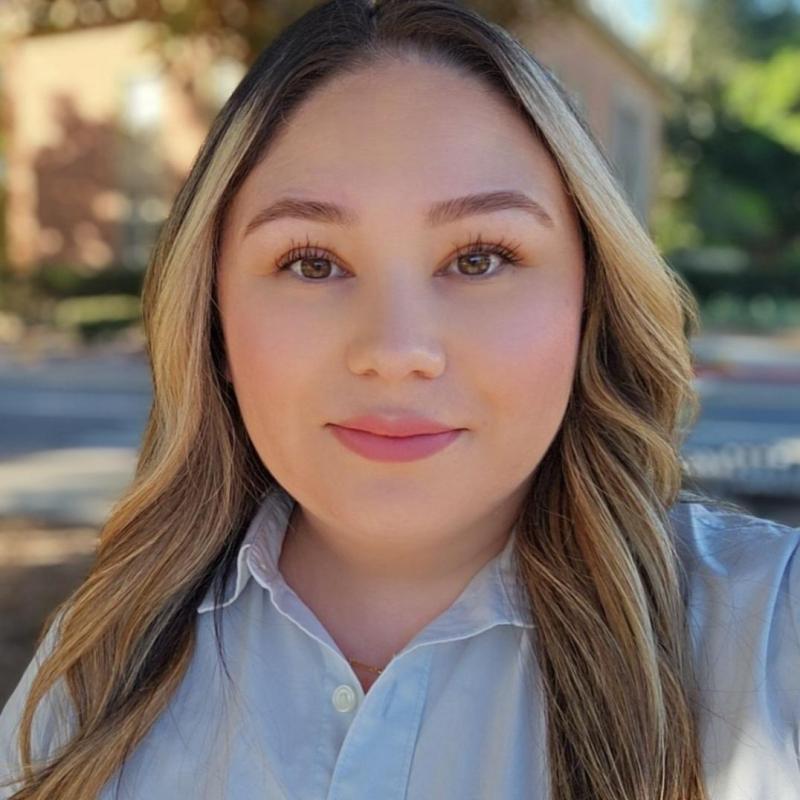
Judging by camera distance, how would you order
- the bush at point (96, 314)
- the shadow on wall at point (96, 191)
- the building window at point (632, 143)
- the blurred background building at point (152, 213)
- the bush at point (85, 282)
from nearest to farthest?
1. the blurred background building at point (152, 213)
2. the bush at point (96, 314)
3. the bush at point (85, 282)
4. the shadow on wall at point (96, 191)
5. the building window at point (632, 143)

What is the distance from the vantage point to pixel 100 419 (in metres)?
10.6

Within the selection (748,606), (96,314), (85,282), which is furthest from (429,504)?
(85,282)

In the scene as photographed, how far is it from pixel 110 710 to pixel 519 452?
0.72 metres

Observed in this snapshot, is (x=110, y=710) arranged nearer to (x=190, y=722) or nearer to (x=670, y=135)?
(x=190, y=722)

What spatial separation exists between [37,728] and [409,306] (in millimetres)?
868

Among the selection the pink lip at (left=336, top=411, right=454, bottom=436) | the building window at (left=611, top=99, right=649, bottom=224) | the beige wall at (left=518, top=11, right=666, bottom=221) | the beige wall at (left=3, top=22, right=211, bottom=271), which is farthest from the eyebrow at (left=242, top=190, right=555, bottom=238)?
the building window at (left=611, top=99, right=649, bottom=224)

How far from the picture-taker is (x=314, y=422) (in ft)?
4.28

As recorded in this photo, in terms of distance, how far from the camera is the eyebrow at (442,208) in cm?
130

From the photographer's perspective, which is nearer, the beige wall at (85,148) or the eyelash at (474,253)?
the eyelash at (474,253)

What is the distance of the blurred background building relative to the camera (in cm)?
473

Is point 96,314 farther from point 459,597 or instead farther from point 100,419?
point 459,597

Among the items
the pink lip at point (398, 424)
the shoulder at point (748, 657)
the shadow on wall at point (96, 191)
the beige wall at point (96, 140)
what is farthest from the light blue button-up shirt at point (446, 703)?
the shadow on wall at point (96, 191)

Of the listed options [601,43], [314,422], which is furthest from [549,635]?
[601,43]

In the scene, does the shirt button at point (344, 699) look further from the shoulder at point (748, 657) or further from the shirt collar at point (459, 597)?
the shoulder at point (748, 657)
